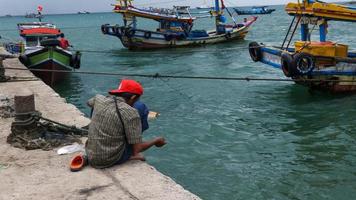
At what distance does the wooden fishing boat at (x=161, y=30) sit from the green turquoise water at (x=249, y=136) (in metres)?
11.2

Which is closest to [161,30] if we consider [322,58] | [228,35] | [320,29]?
[228,35]

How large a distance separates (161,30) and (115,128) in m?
27.0

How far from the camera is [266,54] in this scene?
14.9 metres

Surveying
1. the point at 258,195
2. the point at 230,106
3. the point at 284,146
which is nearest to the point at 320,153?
the point at 284,146

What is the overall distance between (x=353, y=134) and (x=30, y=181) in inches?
293

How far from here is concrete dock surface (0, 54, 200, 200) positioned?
441 centimetres

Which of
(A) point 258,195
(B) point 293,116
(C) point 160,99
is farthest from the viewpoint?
(C) point 160,99

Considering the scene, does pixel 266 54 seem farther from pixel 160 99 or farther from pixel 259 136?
pixel 259 136

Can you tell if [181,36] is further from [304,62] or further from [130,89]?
[130,89]

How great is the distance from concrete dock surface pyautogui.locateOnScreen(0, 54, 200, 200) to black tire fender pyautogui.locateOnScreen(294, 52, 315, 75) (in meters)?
8.54

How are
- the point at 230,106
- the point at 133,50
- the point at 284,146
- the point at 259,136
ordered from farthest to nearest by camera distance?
the point at 133,50 < the point at 230,106 < the point at 259,136 < the point at 284,146

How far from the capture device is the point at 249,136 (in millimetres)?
10008

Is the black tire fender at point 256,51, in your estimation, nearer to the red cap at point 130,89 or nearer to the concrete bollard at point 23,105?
the concrete bollard at point 23,105

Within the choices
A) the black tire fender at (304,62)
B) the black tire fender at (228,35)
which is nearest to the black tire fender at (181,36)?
the black tire fender at (228,35)
